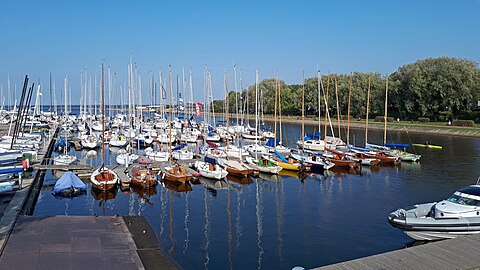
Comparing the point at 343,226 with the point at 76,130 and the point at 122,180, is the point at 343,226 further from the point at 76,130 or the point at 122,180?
the point at 76,130

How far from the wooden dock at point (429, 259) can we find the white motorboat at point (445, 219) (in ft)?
5.58

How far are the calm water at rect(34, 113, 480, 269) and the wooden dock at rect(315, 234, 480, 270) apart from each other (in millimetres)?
3940

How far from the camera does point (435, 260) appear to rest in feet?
51.3

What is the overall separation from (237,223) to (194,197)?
23.8 feet

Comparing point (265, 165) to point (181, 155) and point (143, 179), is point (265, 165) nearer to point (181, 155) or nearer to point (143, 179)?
point (181, 155)

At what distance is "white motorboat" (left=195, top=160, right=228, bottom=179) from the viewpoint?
37.2 metres

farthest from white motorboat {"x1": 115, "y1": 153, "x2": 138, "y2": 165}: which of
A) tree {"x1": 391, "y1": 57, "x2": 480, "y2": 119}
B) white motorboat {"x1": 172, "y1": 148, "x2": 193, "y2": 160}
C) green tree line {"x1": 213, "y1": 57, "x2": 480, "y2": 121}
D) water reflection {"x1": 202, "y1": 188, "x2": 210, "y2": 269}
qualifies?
tree {"x1": 391, "y1": 57, "x2": 480, "y2": 119}

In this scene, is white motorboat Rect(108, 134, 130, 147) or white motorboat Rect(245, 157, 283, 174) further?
white motorboat Rect(108, 134, 130, 147)

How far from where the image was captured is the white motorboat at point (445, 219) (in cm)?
1928

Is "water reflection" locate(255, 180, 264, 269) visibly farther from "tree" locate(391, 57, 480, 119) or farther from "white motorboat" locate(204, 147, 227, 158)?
"tree" locate(391, 57, 480, 119)

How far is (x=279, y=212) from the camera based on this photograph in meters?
28.3

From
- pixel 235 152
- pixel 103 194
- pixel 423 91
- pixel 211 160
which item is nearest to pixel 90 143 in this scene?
pixel 235 152

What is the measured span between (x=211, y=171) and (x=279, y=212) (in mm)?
10629

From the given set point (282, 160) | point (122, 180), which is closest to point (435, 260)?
point (122, 180)
